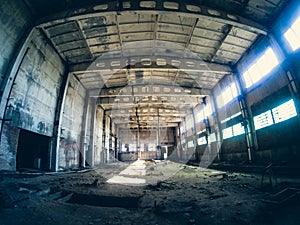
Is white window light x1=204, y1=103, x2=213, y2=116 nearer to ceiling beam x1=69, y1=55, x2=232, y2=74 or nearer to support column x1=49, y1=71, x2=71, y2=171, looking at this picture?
ceiling beam x1=69, y1=55, x2=232, y2=74

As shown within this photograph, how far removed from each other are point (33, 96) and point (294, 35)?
12.2 m

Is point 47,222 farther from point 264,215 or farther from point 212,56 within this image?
point 212,56

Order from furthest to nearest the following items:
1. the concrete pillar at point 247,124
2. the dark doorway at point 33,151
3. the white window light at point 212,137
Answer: the white window light at point 212,137
the concrete pillar at point 247,124
the dark doorway at point 33,151

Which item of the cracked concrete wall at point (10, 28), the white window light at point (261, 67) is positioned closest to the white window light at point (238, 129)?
the white window light at point (261, 67)

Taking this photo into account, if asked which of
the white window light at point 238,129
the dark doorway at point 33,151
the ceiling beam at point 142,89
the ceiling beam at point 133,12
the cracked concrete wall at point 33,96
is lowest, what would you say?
the dark doorway at point 33,151

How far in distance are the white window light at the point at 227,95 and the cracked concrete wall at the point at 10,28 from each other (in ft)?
41.6

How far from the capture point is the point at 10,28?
6.89 meters

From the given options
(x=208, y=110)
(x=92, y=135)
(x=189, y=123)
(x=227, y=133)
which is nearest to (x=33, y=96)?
(x=92, y=135)

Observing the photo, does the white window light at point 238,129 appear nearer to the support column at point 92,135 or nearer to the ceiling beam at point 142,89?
the ceiling beam at point 142,89

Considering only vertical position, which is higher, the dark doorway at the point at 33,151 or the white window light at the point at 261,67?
the white window light at the point at 261,67

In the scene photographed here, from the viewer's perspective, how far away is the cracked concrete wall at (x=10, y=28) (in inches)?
257

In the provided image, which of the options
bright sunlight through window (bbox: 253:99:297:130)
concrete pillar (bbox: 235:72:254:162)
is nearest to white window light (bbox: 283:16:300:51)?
bright sunlight through window (bbox: 253:99:297:130)

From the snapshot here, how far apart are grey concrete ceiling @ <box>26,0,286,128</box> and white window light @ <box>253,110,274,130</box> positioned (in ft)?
12.3

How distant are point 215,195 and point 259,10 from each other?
27.3 ft
